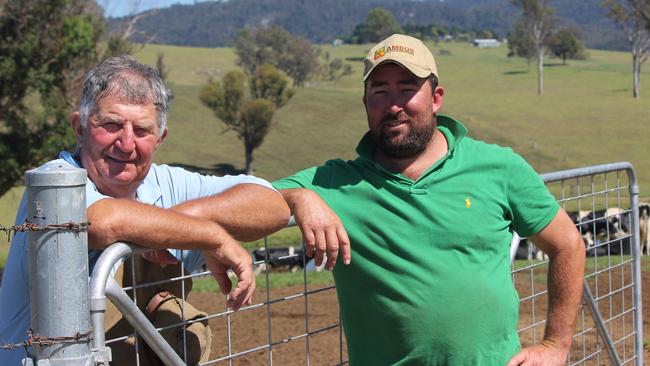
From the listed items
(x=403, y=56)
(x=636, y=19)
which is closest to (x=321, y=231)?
(x=403, y=56)

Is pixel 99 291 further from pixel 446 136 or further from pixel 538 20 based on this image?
pixel 538 20

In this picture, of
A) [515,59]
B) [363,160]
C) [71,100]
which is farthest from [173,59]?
[363,160]

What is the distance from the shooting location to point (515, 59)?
4562 inches

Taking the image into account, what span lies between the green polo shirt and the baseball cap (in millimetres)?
287

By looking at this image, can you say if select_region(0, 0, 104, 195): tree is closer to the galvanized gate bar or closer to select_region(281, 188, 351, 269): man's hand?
the galvanized gate bar

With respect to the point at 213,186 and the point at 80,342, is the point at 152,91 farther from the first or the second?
the point at 80,342

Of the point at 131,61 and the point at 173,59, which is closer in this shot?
the point at 131,61

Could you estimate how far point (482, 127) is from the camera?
55594 millimetres

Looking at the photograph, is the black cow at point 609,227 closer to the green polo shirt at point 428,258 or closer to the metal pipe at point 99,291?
the green polo shirt at point 428,258

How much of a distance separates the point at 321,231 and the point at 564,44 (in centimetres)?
10693

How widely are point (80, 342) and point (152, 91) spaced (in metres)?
0.75

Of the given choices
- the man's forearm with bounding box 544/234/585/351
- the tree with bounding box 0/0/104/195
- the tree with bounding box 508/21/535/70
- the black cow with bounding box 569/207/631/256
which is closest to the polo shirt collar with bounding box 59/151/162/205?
the man's forearm with bounding box 544/234/585/351

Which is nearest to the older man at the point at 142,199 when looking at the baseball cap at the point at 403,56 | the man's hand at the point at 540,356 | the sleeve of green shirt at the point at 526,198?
the baseball cap at the point at 403,56

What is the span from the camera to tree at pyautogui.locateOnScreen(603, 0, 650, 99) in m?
60.7
